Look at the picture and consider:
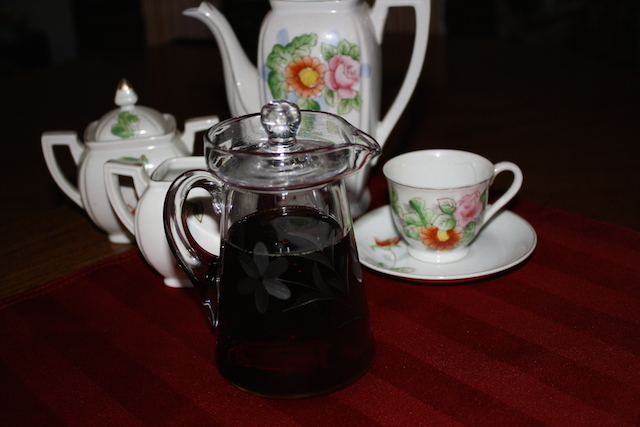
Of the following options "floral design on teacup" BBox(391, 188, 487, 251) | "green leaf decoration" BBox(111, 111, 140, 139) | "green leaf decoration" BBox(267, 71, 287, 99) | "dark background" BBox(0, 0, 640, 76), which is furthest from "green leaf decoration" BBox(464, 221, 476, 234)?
"dark background" BBox(0, 0, 640, 76)

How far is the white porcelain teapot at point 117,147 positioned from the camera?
695mm

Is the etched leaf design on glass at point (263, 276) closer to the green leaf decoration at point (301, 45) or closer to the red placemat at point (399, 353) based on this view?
the red placemat at point (399, 353)

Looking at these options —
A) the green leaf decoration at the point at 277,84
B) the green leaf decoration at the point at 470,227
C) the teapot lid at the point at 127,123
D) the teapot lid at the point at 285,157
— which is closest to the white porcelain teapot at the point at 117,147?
the teapot lid at the point at 127,123

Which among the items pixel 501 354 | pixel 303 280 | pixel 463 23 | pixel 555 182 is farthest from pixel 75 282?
pixel 463 23

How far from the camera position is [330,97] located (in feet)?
2.32

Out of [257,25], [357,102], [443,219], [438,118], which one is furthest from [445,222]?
[257,25]

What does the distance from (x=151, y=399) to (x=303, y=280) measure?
15cm

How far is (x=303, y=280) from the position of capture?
1.49 feet

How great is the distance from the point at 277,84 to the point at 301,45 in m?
0.05

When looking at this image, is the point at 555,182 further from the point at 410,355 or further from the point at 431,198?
the point at 410,355

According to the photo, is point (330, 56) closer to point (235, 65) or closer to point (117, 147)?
point (235, 65)

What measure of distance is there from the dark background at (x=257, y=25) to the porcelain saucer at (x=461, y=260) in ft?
3.95

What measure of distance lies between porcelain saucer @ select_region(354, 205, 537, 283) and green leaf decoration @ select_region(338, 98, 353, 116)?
5.1 inches

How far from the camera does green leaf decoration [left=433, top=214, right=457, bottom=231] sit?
641mm
